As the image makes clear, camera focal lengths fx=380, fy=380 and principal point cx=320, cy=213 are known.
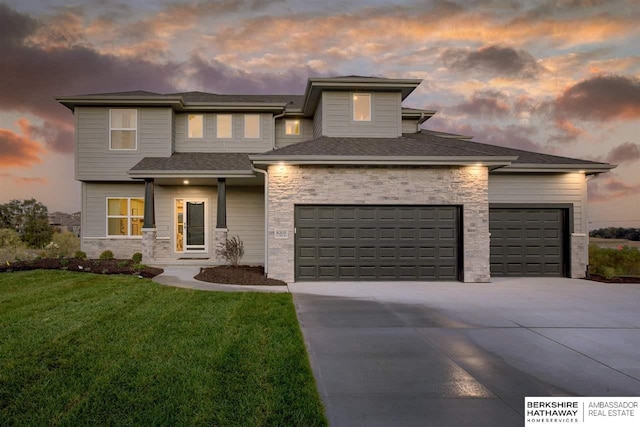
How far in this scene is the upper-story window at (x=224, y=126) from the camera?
628 inches

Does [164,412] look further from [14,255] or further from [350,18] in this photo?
[14,255]

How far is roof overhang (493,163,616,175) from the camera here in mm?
12188

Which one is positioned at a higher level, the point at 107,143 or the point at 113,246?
the point at 107,143

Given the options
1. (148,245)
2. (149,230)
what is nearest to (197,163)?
(149,230)

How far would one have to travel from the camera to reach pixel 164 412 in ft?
10.2

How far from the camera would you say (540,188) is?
12555mm

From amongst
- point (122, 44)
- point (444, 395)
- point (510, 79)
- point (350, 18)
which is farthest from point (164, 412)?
point (510, 79)

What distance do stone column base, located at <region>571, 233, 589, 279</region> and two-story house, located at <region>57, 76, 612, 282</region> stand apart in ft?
0.11

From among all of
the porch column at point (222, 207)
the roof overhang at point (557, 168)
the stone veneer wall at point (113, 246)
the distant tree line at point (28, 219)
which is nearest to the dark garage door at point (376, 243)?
the roof overhang at point (557, 168)

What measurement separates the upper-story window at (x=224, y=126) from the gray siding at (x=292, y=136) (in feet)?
6.59

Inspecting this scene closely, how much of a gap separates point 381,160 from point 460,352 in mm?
6860

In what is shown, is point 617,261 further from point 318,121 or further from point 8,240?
point 8,240

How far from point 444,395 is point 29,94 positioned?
21.8m

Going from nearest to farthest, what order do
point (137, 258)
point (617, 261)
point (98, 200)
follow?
1. point (617, 261)
2. point (137, 258)
3. point (98, 200)
